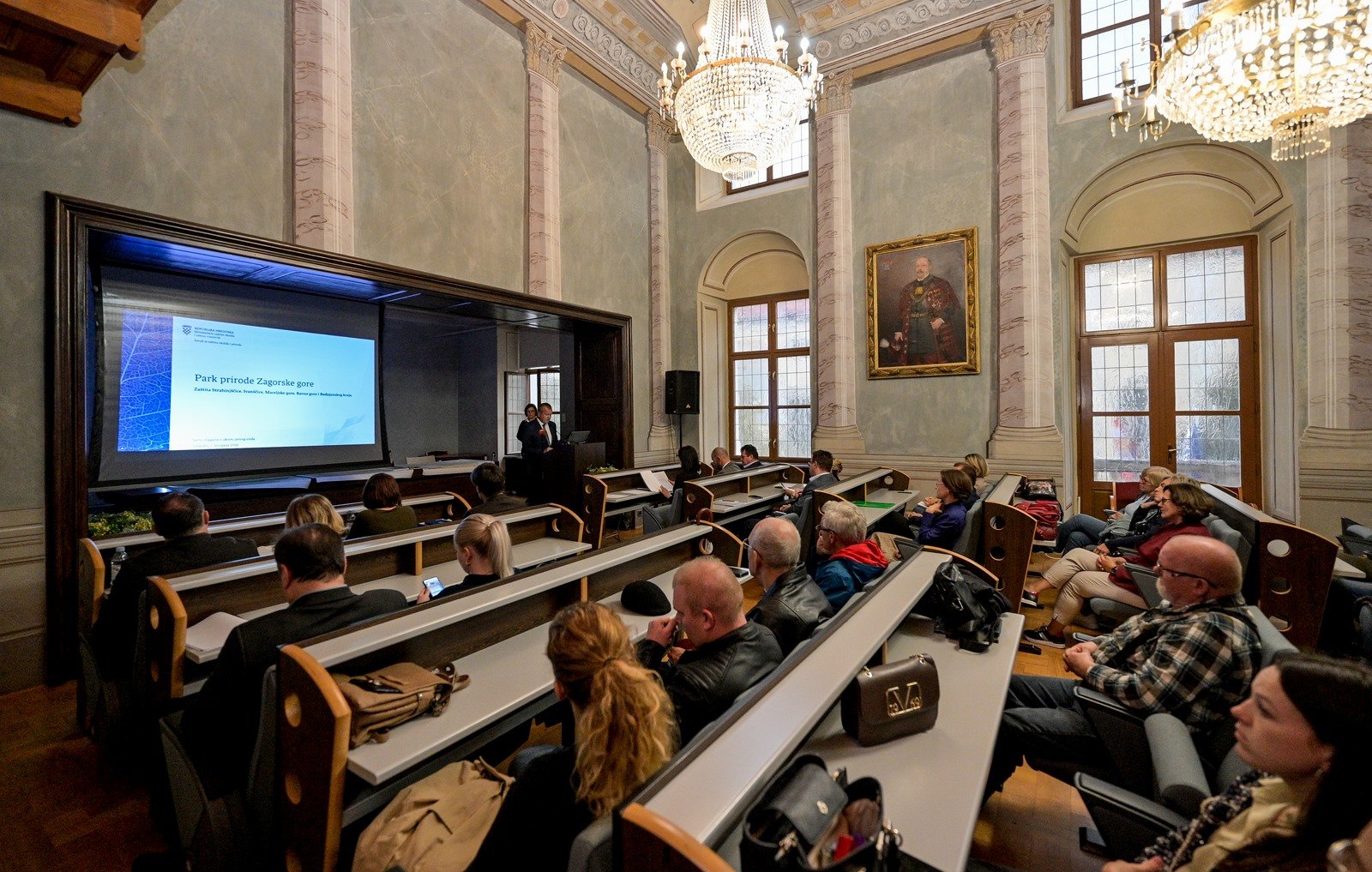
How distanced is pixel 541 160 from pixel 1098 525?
6820 mm

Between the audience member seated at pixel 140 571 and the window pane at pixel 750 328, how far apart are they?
7907 millimetres

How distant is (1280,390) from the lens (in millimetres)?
5992

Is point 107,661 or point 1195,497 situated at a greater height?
point 1195,497

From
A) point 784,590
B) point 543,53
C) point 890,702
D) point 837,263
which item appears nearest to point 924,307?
point 837,263

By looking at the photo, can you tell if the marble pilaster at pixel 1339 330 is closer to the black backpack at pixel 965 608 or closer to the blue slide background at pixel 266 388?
the black backpack at pixel 965 608

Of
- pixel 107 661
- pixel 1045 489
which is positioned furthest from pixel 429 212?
pixel 1045 489

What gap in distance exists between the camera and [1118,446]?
7012 mm

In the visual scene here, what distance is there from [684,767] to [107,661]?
282cm

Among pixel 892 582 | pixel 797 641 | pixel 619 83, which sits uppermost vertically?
pixel 619 83

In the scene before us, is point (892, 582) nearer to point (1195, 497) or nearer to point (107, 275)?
point (1195, 497)

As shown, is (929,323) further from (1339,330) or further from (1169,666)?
(1169,666)

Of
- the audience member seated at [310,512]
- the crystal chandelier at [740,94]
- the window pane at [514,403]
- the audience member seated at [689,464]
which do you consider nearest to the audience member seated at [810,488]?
the audience member seated at [689,464]

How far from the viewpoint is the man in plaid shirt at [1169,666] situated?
1.65 metres

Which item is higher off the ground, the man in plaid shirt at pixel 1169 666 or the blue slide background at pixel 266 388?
the blue slide background at pixel 266 388
